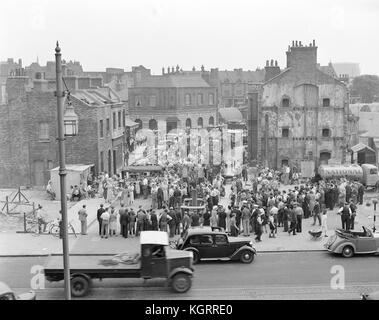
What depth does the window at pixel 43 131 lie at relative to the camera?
34.9 m

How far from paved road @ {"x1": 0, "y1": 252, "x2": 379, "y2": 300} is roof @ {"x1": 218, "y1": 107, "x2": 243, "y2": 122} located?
225 ft

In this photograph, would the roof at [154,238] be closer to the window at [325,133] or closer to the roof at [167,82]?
the window at [325,133]

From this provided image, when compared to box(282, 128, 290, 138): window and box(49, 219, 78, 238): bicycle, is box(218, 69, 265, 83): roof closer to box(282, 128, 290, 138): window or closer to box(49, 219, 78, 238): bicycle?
box(282, 128, 290, 138): window

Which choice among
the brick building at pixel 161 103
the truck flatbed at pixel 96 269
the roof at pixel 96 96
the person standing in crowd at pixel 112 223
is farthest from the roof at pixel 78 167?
the brick building at pixel 161 103

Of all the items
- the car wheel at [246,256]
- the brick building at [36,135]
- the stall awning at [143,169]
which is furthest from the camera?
the brick building at [36,135]

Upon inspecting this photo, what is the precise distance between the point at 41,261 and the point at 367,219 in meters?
14.1

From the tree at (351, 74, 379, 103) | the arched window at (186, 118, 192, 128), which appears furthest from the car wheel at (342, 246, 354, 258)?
the tree at (351, 74, 379, 103)

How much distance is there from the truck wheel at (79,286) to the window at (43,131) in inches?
812

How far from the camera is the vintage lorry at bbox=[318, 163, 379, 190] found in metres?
33.8

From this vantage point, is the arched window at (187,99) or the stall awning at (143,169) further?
the arched window at (187,99)

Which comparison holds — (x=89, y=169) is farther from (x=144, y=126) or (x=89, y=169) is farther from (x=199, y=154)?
(x=144, y=126)

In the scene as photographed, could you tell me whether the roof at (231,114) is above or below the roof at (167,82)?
below

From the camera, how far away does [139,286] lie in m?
16.3

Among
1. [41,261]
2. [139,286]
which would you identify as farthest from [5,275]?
[139,286]
